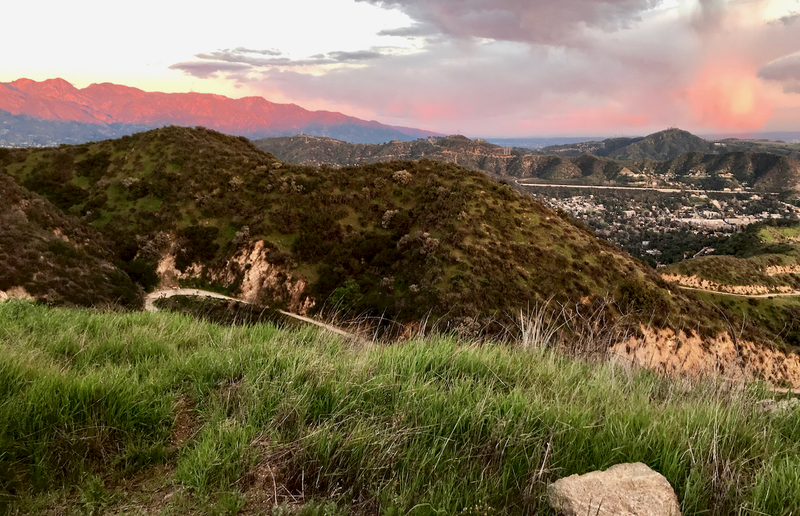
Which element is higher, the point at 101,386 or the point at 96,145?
the point at 96,145

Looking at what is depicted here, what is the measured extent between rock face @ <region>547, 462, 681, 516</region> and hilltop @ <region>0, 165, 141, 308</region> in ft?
119

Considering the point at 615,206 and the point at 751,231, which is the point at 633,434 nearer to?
the point at 751,231

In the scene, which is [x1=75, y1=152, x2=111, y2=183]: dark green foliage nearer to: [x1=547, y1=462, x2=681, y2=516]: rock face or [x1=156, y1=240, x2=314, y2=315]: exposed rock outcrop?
[x1=156, y1=240, x2=314, y2=315]: exposed rock outcrop

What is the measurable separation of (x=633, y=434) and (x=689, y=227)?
184m

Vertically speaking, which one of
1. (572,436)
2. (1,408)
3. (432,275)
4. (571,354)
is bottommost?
(432,275)

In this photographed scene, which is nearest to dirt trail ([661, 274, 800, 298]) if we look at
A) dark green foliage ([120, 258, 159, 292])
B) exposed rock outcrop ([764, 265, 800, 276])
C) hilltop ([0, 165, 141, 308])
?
exposed rock outcrop ([764, 265, 800, 276])

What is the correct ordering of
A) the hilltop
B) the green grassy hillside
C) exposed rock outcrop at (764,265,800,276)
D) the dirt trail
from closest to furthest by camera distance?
the hilltop < the green grassy hillside < the dirt trail < exposed rock outcrop at (764,265,800,276)

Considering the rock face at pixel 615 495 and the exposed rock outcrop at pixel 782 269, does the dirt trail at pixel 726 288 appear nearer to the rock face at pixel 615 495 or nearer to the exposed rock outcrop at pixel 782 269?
the exposed rock outcrop at pixel 782 269

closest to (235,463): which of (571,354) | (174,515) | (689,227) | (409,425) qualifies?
(174,515)

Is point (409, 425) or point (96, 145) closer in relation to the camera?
point (409, 425)

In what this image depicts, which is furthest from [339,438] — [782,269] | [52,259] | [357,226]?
[782,269]

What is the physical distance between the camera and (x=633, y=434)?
3.00 metres

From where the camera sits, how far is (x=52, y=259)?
37.2 m

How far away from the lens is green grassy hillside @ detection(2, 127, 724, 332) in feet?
135
